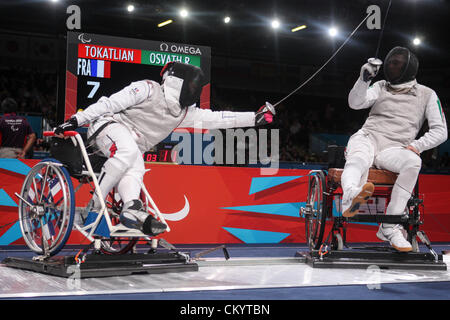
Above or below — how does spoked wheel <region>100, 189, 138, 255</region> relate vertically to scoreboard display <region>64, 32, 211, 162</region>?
below

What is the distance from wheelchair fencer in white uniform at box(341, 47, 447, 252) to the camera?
3.96 m

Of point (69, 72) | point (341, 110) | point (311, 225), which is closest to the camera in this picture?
point (311, 225)

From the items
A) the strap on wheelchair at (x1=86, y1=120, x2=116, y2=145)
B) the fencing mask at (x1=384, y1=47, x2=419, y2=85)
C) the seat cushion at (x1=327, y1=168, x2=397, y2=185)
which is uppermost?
the fencing mask at (x1=384, y1=47, x2=419, y2=85)

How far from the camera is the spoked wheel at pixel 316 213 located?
4067 mm

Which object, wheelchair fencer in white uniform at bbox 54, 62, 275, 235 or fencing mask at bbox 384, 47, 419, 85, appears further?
fencing mask at bbox 384, 47, 419, 85

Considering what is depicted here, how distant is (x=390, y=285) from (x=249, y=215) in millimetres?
2501

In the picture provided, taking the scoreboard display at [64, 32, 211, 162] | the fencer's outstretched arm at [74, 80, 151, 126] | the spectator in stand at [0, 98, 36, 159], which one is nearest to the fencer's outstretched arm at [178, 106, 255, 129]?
the fencer's outstretched arm at [74, 80, 151, 126]

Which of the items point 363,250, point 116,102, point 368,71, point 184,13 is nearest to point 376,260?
point 363,250

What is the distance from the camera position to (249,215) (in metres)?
5.41

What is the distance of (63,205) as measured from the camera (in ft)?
10.4

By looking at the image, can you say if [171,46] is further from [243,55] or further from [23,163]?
[243,55]

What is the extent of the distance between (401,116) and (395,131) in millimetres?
132

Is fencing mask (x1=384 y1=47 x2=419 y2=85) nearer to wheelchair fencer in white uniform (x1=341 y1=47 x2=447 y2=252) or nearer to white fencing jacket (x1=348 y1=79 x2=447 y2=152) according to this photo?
wheelchair fencer in white uniform (x1=341 y1=47 x2=447 y2=252)
